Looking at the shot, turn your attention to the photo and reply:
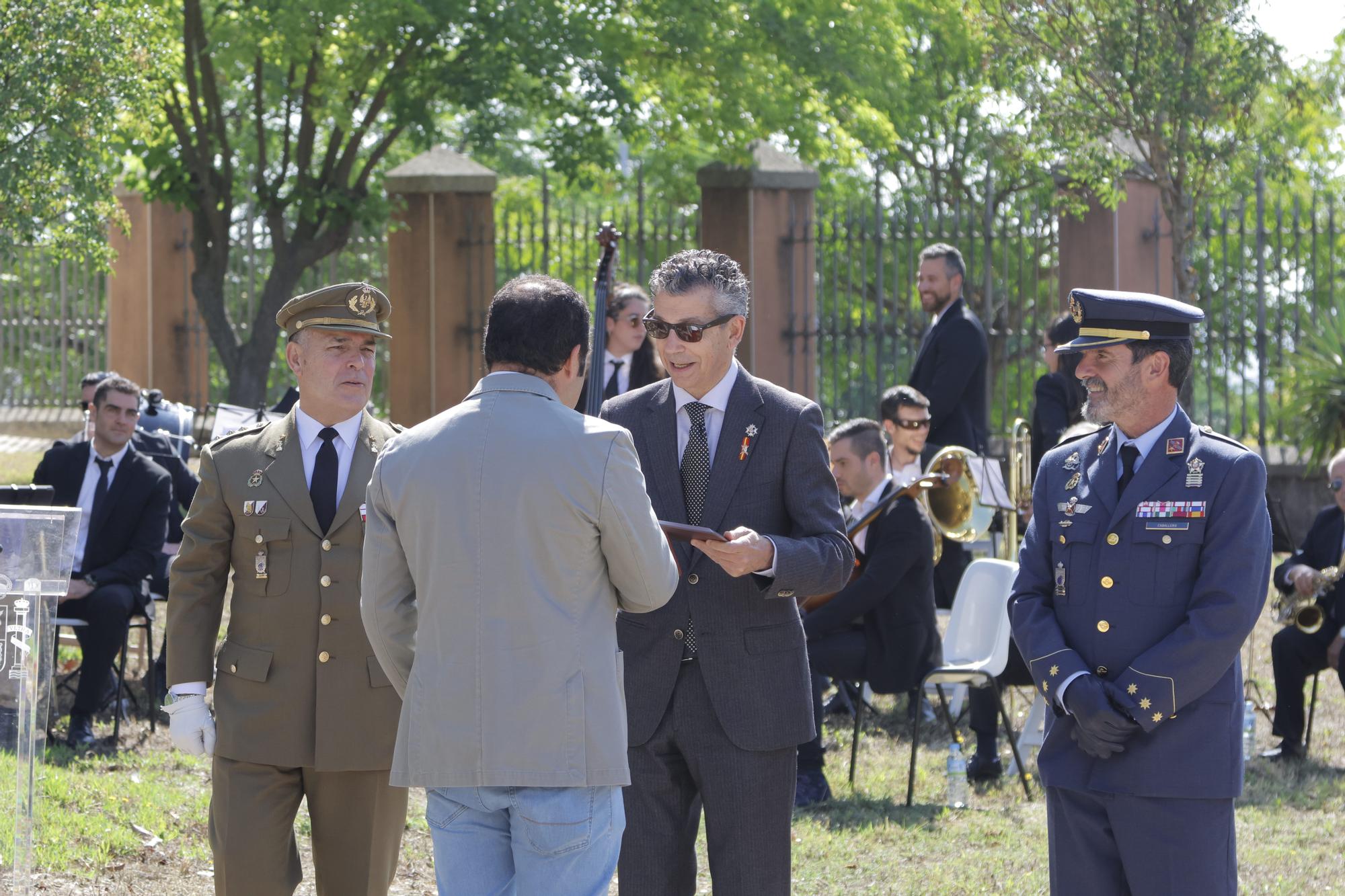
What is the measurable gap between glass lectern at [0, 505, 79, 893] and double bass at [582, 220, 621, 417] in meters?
2.55

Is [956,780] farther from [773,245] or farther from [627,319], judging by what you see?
[773,245]

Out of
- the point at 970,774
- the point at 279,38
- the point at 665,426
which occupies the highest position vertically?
the point at 279,38

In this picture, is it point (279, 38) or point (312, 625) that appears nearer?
point (312, 625)

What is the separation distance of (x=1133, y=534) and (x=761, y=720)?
103 centimetres

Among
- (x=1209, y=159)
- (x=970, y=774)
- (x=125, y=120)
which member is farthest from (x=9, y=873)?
(x=1209, y=159)

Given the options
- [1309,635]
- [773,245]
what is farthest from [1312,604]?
[773,245]

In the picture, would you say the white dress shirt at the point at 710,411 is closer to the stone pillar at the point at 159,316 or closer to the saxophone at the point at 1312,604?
the saxophone at the point at 1312,604

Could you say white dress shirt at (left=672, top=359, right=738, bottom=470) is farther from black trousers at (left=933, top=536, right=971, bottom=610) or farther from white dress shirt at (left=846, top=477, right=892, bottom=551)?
black trousers at (left=933, top=536, right=971, bottom=610)

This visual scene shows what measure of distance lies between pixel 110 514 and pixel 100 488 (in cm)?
17

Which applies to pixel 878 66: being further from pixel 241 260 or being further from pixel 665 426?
pixel 665 426

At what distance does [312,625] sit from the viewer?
4160mm

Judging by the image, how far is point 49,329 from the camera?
642 inches

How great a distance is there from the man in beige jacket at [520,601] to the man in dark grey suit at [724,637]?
2.14 feet

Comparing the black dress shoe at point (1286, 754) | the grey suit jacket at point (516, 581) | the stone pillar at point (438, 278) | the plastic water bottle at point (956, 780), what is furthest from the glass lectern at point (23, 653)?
the stone pillar at point (438, 278)
